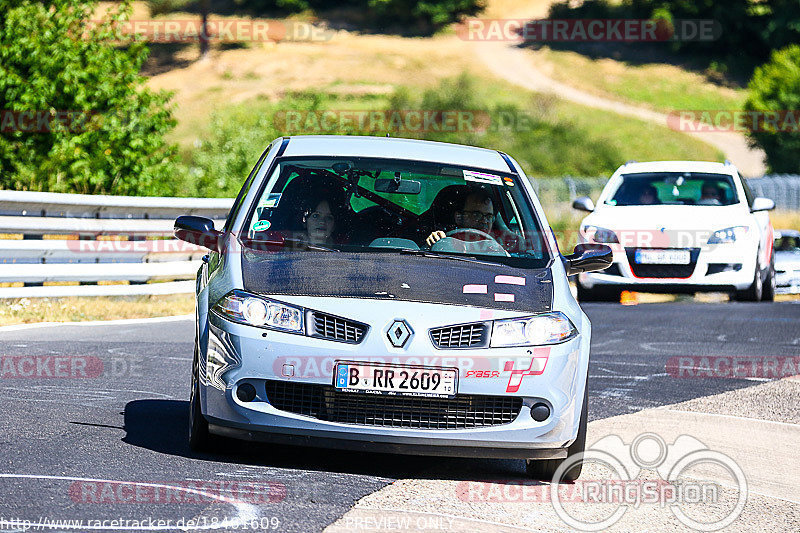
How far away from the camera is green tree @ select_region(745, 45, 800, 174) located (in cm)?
6675

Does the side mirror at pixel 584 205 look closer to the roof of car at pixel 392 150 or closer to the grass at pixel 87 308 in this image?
the grass at pixel 87 308

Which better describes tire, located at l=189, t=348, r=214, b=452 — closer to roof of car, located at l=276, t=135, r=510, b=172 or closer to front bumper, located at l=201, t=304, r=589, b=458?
front bumper, located at l=201, t=304, r=589, b=458

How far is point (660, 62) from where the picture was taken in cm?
10231

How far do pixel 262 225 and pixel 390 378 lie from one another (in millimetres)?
1462

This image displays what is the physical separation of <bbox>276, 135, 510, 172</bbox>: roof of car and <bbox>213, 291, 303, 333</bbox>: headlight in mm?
1428

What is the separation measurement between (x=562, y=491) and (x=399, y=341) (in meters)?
1.03

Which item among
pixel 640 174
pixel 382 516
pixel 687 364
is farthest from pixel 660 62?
pixel 382 516

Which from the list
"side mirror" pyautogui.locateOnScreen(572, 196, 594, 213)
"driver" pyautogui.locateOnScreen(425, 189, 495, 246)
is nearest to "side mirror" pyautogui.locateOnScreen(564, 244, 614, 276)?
"driver" pyautogui.locateOnScreen(425, 189, 495, 246)

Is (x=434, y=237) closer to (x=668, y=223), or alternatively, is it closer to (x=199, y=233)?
(x=199, y=233)

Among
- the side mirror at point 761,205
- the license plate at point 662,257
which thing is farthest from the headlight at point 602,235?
the side mirror at point 761,205

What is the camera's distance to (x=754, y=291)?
53.3ft

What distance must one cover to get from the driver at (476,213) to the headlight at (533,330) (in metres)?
1.21

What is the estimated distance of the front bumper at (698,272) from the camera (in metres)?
15.7

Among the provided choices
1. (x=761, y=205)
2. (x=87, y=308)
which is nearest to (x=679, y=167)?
(x=761, y=205)
